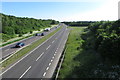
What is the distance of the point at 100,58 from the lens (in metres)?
20.6

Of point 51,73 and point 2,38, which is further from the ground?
point 2,38

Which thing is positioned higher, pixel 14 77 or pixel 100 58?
pixel 100 58

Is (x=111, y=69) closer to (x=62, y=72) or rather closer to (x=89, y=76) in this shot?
(x=89, y=76)

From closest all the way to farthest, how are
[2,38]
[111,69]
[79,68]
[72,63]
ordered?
[111,69]
[79,68]
[72,63]
[2,38]

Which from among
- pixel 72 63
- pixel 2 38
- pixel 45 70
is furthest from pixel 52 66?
pixel 2 38

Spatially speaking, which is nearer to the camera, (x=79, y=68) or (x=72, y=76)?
(x=72, y=76)

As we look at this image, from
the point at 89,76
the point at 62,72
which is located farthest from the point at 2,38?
the point at 89,76

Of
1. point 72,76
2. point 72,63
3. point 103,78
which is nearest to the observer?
point 103,78

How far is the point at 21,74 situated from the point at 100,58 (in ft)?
A: 40.5

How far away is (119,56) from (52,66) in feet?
32.3

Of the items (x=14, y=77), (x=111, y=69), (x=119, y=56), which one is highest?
(x=119, y=56)

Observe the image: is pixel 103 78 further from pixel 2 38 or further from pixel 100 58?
pixel 2 38

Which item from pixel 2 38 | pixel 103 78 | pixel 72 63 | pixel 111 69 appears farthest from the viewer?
pixel 2 38

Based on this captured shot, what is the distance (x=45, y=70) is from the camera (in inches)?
721
